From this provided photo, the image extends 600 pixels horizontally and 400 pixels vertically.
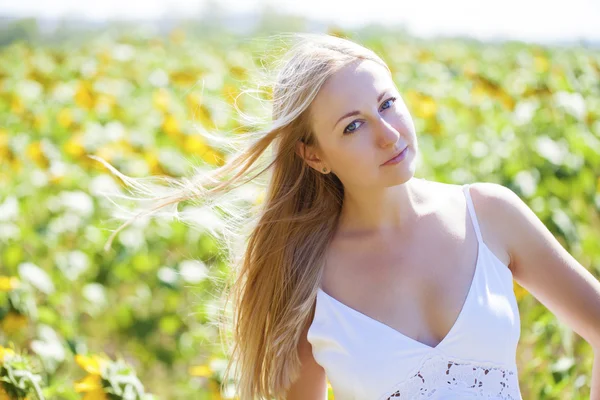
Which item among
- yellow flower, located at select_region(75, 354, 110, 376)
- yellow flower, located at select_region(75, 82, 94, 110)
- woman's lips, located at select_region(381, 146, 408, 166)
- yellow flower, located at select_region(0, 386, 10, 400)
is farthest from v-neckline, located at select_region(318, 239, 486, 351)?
yellow flower, located at select_region(75, 82, 94, 110)

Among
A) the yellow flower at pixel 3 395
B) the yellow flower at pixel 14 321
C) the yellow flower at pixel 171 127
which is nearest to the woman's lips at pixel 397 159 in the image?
the yellow flower at pixel 3 395

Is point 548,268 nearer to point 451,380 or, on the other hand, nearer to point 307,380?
point 451,380

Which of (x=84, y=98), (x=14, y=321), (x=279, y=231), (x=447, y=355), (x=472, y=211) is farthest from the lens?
(x=84, y=98)

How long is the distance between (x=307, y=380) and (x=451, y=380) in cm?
32

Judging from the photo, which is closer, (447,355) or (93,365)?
(447,355)

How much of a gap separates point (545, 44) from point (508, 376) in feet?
20.0

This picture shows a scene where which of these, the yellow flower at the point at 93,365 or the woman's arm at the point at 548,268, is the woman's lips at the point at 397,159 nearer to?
the woman's arm at the point at 548,268

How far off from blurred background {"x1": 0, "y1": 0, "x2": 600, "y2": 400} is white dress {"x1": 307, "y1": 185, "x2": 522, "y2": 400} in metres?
0.31

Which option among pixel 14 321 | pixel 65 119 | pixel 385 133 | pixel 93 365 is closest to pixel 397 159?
pixel 385 133

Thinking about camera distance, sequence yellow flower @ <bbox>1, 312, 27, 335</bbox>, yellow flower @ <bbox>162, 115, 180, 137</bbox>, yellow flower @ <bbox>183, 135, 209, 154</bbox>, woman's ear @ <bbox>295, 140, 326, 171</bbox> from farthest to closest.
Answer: yellow flower @ <bbox>162, 115, 180, 137</bbox>, yellow flower @ <bbox>183, 135, 209, 154</bbox>, yellow flower @ <bbox>1, 312, 27, 335</bbox>, woman's ear @ <bbox>295, 140, 326, 171</bbox>

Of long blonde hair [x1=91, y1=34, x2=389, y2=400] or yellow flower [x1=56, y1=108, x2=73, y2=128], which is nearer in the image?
long blonde hair [x1=91, y1=34, x2=389, y2=400]

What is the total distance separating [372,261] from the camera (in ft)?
5.76

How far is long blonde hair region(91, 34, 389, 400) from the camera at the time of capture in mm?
1783

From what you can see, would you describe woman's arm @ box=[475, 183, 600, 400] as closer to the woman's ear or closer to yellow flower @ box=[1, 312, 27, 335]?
the woman's ear
